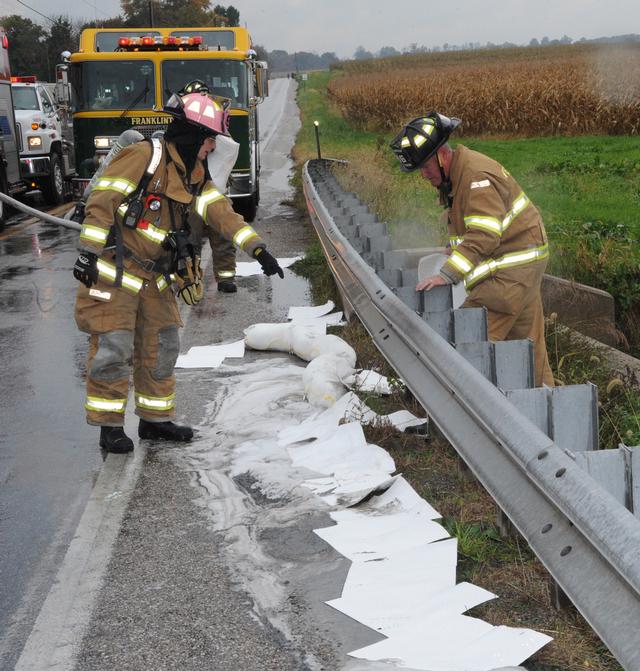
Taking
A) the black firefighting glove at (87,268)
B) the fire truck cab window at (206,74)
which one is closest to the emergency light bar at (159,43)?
the fire truck cab window at (206,74)

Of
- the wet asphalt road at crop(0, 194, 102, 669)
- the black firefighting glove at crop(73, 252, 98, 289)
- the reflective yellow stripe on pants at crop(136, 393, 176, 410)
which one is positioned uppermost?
the black firefighting glove at crop(73, 252, 98, 289)

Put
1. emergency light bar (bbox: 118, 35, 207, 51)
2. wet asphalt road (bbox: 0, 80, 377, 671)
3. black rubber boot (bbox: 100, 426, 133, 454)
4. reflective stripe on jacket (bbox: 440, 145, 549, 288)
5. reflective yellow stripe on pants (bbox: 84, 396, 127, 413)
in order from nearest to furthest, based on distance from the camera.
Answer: wet asphalt road (bbox: 0, 80, 377, 671)
reflective stripe on jacket (bbox: 440, 145, 549, 288)
black rubber boot (bbox: 100, 426, 133, 454)
reflective yellow stripe on pants (bbox: 84, 396, 127, 413)
emergency light bar (bbox: 118, 35, 207, 51)

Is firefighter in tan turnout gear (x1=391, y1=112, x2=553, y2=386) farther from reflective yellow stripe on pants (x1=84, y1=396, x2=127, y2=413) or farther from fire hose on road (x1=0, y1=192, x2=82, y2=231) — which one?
fire hose on road (x1=0, y1=192, x2=82, y2=231)

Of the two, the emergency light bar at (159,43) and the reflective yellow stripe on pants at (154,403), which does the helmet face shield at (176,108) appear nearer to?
the reflective yellow stripe on pants at (154,403)

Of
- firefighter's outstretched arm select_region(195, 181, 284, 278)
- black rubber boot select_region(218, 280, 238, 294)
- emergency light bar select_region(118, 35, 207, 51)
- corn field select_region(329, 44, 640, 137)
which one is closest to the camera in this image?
firefighter's outstretched arm select_region(195, 181, 284, 278)

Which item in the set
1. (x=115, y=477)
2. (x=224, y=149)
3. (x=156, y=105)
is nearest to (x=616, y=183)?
(x=156, y=105)

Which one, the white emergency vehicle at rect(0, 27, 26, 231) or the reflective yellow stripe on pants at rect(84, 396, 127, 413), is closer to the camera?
the reflective yellow stripe on pants at rect(84, 396, 127, 413)

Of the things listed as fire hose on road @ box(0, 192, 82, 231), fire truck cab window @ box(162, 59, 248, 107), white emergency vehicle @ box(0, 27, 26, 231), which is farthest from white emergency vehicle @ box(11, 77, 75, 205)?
fire hose on road @ box(0, 192, 82, 231)

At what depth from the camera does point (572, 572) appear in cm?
276

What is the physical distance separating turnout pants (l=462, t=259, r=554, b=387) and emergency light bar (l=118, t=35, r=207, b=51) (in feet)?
34.3

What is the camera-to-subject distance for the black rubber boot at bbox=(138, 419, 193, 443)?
19.0ft

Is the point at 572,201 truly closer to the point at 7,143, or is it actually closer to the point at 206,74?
the point at 206,74

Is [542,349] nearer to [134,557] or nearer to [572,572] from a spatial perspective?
[134,557]

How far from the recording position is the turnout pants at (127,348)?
5777 millimetres
